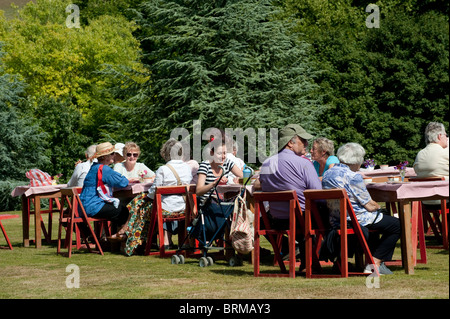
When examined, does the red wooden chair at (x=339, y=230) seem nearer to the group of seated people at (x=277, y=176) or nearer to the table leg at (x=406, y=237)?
the group of seated people at (x=277, y=176)

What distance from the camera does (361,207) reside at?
7.32 meters

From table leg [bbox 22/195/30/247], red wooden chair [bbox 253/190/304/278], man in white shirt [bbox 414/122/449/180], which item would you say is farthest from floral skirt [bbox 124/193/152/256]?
man in white shirt [bbox 414/122/449/180]

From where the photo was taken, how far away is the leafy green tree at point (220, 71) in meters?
26.9

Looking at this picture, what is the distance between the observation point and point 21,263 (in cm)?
972

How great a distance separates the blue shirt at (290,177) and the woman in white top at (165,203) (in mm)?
2595

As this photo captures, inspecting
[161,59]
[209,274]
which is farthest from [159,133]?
[209,274]

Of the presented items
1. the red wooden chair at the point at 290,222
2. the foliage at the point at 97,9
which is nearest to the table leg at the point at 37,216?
the red wooden chair at the point at 290,222

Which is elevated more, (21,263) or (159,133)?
(159,133)

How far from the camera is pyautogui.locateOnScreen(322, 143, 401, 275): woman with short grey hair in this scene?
728cm

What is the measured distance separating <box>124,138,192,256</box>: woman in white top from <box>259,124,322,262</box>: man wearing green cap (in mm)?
2488

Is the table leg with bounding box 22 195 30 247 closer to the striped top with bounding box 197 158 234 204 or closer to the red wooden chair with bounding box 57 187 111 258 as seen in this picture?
the red wooden chair with bounding box 57 187 111 258

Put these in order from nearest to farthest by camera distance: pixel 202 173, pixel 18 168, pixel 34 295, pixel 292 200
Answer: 1. pixel 34 295
2. pixel 292 200
3. pixel 202 173
4. pixel 18 168
